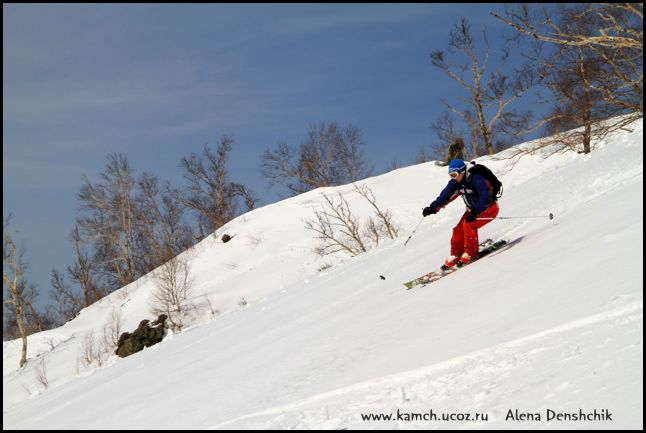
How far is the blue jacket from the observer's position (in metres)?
8.08

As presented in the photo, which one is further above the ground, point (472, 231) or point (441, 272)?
point (472, 231)

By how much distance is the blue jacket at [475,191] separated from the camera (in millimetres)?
8078

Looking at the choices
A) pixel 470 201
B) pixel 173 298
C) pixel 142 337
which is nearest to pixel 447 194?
pixel 470 201

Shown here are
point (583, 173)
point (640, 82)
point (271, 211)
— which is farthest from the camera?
Result: point (271, 211)

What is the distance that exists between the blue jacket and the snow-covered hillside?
2.83ft

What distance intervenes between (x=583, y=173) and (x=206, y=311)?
18864mm

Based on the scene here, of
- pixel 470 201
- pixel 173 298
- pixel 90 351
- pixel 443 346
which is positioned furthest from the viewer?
pixel 173 298

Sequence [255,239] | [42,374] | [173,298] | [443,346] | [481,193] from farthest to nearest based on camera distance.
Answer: [255,239] → [173,298] → [42,374] → [481,193] → [443,346]

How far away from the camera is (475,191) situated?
8195mm

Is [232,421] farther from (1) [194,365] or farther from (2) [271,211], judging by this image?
(2) [271,211]

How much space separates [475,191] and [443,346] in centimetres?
429

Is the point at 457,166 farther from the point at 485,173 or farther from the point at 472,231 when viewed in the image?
the point at 472,231

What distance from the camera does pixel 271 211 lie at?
3500cm

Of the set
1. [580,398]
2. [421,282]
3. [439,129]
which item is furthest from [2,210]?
[439,129]
